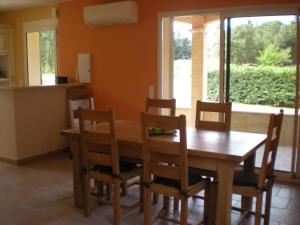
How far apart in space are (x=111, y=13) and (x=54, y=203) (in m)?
2.86

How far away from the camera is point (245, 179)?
2812mm

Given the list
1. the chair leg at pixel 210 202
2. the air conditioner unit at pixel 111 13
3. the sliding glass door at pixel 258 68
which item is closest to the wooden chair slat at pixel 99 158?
the chair leg at pixel 210 202

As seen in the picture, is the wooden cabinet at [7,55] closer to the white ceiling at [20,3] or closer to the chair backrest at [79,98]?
the white ceiling at [20,3]

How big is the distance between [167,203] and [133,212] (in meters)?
0.34

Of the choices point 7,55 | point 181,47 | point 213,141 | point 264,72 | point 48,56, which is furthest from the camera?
point 7,55

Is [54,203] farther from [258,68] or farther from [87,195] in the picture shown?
[258,68]

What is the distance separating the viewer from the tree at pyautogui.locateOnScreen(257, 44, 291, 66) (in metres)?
4.25

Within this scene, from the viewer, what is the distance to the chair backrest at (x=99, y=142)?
292 cm

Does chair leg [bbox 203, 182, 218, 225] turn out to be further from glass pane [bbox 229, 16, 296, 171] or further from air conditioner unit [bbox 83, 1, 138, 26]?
air conditioner unit [bbox 83, 1, 138, 26]

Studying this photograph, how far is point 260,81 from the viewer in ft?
14.7

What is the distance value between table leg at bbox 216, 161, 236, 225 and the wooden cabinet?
5.80 meters

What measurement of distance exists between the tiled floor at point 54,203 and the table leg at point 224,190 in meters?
0.62

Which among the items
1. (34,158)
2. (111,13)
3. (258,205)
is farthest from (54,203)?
(111,13)

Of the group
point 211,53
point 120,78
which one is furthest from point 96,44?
point 211,53
